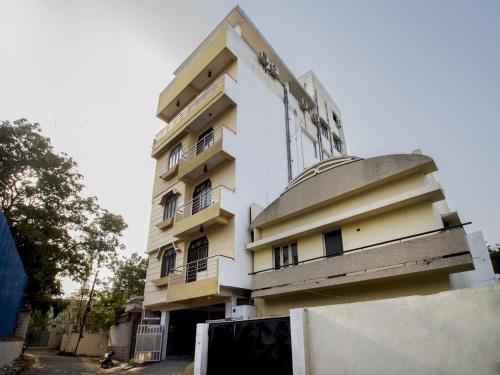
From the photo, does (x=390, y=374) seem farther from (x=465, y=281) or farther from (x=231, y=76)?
(x=231, y=76)

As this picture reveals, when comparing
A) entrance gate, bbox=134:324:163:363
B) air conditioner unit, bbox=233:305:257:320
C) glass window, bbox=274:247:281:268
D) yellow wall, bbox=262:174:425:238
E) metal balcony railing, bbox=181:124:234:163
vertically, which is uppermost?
metal balcony railing, bbox=181:124:234:163

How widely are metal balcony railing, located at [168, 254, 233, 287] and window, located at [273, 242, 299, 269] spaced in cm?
254

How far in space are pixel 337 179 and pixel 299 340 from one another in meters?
6.90

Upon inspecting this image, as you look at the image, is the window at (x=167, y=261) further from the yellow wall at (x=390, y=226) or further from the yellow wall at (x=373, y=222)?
the yellow wall at (x=390, y=226)

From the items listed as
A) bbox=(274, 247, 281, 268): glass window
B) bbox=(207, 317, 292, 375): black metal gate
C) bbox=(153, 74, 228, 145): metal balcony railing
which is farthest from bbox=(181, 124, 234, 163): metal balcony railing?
bbox=(207, 317, 292, 375): black metal gate

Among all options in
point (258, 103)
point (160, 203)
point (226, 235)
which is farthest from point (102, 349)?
point (258, 103)

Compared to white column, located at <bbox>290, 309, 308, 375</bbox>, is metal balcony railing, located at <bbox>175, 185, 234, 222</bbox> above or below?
above

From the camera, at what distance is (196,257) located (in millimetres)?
14859

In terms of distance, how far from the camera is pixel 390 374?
5.09 m

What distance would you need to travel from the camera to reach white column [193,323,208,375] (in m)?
8.15

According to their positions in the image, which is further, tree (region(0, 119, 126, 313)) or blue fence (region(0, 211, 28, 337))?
tree (region(0, 119, 126, 313))

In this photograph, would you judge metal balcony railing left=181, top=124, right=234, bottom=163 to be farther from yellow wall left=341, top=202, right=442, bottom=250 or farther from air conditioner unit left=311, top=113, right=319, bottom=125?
air conditioner unit left=311, top=113, right=319, bottom=125

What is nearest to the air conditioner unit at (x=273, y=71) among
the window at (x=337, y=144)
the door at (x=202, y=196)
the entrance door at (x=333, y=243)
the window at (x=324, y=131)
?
the window at (x=324, y=131)

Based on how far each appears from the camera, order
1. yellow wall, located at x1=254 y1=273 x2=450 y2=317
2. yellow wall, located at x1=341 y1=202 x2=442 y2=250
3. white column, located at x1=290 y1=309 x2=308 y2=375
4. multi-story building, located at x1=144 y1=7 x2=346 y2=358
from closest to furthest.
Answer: white column, located at x1=290 y1=309 x2=308 y2=375
yellow wall, located at x1=254 y1=273 x2=450 y2=317
yellow wall, located at x1=341 y1=202 x2=442 y2=250
multi-story building, located at x1=144 y1=7 x2=346 y2=358
